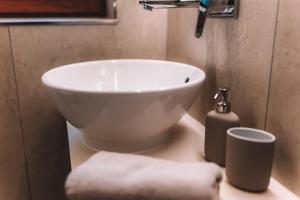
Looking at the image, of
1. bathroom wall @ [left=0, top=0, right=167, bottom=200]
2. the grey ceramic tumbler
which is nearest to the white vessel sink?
the grey ceramic tumbler

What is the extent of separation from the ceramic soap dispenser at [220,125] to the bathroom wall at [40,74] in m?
0.59

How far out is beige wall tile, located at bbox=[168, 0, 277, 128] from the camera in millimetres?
567

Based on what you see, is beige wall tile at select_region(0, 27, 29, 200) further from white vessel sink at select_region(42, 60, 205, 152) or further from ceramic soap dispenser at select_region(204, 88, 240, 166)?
ceramic soap dispenser at select_region(204, 88, 240, 166)

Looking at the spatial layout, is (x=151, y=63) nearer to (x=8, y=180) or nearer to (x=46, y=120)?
(x=46, y=120)

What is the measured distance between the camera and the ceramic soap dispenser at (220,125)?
0.55 m

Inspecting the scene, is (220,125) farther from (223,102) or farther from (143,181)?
(143,181)

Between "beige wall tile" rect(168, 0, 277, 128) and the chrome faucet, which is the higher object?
the chrome faucet

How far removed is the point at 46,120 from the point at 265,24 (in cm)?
82

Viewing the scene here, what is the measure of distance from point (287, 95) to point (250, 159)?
15 centimetres

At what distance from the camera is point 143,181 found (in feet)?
1.21

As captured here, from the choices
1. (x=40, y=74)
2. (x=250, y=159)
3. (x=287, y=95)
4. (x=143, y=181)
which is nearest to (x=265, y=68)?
(x=287, y=95)

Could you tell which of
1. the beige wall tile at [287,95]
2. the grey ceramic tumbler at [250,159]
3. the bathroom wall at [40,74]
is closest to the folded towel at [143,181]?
the grey ceramic tumbler at [250,159]

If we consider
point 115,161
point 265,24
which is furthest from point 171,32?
point 115,161

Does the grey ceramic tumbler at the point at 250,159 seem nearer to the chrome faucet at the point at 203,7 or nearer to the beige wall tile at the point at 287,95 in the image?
the beige wall tile at the point at 287,95
